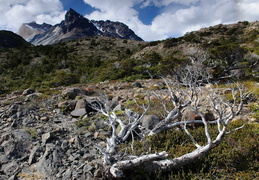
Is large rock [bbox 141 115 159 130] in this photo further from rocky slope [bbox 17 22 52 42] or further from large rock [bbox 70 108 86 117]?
rocky slope [bbox 17 22 52 42]

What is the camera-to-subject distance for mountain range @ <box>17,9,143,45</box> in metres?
116

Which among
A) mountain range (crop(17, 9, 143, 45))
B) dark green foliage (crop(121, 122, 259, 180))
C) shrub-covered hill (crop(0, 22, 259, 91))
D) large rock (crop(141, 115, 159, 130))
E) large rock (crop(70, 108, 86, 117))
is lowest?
dark green foliage (crop(121, 122, 259, 180))

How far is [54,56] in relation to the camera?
3064cm

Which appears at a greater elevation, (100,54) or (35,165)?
(100,54)

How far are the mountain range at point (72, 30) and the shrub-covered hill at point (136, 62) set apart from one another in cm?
6822

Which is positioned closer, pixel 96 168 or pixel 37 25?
pixel 96 168

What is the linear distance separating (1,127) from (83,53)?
31.8 meters

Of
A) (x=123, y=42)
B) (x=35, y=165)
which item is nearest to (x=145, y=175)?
(x=35, y=165)

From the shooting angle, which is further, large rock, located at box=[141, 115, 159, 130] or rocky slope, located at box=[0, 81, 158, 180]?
large rock, located at box=[141, 115, 159, 130]

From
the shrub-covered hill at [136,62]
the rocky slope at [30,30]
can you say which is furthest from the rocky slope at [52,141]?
the rocky slope at [30,30]

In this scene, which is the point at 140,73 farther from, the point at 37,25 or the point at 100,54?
the point at 37,25

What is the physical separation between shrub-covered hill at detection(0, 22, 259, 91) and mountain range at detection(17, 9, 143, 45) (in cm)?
6822

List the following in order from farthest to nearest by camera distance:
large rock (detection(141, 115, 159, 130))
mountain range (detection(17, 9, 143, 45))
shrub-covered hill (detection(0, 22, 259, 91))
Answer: mountain range (detection(17, 9, 143, 45)), shrub-covered hill (detection(0, 22, 259, 91)), large rock (detection(141, 115, 159, 130))

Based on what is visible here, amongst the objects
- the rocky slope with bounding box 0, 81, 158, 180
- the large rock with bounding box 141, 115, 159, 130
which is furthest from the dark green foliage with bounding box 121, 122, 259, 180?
the rocky slope with bounding box 0, 81, 158, 180
